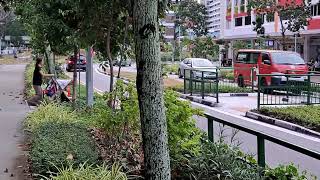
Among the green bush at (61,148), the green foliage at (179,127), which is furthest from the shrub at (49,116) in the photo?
the green foliage at (179,127)

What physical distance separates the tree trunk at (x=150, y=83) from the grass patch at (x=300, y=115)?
8.67 metres

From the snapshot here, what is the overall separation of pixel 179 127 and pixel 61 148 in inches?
65.4

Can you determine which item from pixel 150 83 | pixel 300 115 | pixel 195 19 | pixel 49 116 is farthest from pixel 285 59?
pixel 195 19

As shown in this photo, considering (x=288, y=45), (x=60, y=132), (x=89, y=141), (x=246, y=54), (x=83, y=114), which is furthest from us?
(x=288, y=45)

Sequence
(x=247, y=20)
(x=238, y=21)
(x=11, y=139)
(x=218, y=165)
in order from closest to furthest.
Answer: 1. (x=218, y=165)
2. (x=11, y=139)
3. (x=247, y=20)
4. (x=238, y=21)

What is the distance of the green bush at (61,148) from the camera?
621cm

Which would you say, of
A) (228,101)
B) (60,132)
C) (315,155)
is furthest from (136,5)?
(228,101)

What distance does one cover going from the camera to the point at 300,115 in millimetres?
13320

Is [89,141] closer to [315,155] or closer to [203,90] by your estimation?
[315,155]

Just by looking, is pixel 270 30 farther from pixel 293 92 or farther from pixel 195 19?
pixel 293 92

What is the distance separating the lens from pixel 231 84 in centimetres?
2452

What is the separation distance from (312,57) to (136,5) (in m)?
46.7

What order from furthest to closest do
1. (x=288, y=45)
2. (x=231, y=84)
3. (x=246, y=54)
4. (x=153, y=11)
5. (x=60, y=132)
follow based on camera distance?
(x=288, y=45) → (x=246, y=54) → (x=231, y=84) → (x=60, y=132) → (x=153, y=11)

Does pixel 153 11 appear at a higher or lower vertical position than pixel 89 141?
higher
